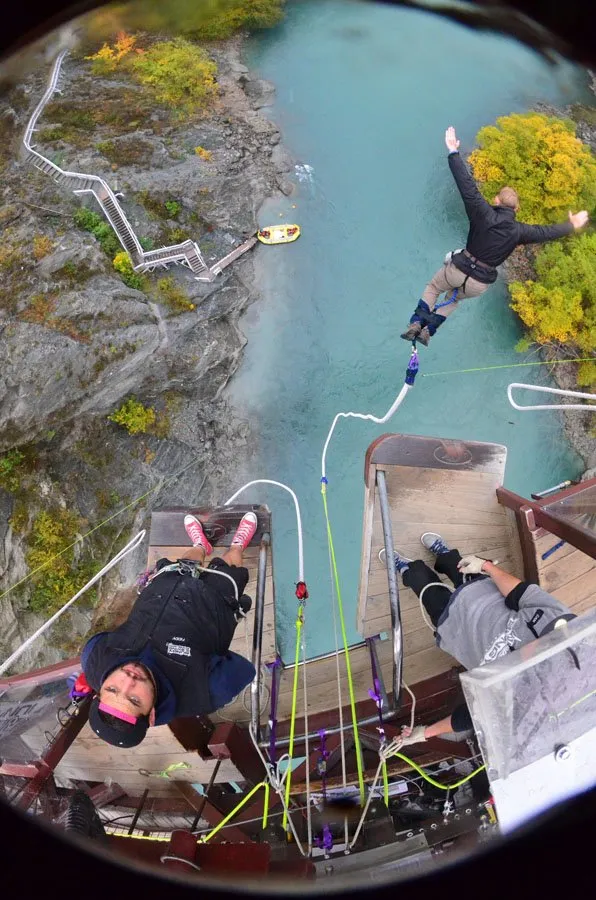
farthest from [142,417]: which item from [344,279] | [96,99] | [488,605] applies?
[488,605]

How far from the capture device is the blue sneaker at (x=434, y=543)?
4.19 m

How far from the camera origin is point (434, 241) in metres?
6.05

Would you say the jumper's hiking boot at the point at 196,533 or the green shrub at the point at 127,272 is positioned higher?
the green shrub at the point at 127,272

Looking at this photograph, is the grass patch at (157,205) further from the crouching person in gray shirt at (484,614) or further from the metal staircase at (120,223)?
the crouching person in gray shirt at (484,614)

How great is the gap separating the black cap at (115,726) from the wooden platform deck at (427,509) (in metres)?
2.48

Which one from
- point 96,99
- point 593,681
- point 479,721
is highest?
point 96,99

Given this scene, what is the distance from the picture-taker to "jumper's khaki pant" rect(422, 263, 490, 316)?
4531 millimetres

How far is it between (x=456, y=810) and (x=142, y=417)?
6.09 m

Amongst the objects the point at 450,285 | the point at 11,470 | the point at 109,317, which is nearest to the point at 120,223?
the point at 109,317

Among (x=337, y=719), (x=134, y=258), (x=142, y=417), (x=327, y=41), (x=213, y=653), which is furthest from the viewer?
(x=142, y=417)

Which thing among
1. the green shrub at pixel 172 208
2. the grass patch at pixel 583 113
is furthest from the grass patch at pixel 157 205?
the grass patch at pixel 583 113

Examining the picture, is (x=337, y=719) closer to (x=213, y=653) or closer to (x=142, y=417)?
(x=213, y=653)

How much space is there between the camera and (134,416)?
23.1 feet

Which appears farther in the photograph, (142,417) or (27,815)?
(142,417)
